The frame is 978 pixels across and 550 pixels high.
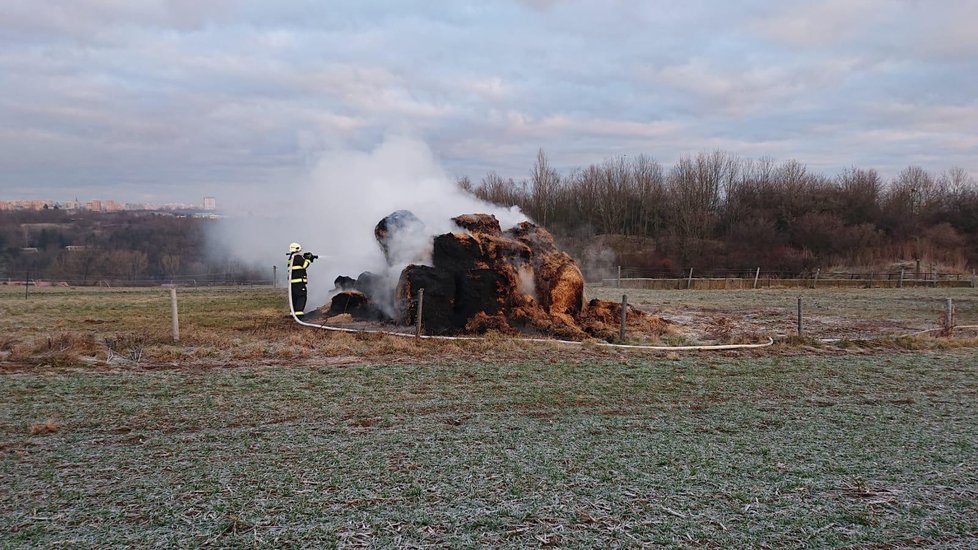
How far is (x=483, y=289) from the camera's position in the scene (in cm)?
1480

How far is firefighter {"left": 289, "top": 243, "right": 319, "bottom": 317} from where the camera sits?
54.3ft

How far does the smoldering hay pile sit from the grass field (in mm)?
2247

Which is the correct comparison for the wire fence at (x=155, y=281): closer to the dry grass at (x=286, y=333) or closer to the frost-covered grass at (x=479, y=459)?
the dry grass at (x=286, y=333)

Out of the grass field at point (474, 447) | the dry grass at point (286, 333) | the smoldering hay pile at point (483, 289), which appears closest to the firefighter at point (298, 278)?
the dry grass at point (286, 333)

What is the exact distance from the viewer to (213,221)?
202 feet

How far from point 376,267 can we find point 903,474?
14153 mm

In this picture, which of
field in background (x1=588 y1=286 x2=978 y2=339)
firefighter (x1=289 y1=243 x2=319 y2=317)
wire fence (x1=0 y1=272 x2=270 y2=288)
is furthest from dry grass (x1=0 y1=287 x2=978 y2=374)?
wire fence (x1=0 y1=272 x2=270 y2=288)

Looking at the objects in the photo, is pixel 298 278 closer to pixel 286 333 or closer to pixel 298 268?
pixel 298 268

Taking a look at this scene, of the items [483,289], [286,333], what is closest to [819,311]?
[483,289]

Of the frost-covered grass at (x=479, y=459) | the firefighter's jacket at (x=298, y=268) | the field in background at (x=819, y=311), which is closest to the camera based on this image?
the frost-covered grass at (x=479, y=459)

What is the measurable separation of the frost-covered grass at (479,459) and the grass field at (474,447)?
0.03 m

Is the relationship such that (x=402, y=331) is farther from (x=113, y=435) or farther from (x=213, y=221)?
(x=213, y=221)

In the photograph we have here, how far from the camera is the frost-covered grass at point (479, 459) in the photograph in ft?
15.2

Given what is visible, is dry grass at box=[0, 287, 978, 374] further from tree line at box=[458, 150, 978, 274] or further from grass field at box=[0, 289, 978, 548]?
tree line at box=[458, 150, 978, 274]
